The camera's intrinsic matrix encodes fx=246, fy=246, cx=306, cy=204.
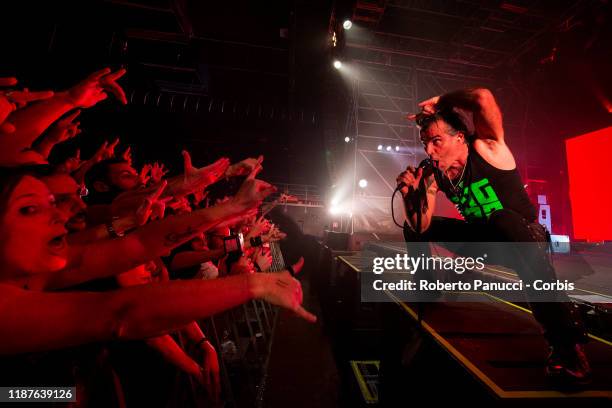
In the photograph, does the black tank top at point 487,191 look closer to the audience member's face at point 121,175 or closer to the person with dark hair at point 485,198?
the person with dark hair at point 485,198

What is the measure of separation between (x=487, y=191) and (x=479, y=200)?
79 millimetres

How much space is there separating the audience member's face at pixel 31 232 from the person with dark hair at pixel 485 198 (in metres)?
2.03

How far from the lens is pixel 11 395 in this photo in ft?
3.49

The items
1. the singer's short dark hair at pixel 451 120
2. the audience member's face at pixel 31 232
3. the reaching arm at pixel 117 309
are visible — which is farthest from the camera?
the singer's short dark hair at pixel 451 120

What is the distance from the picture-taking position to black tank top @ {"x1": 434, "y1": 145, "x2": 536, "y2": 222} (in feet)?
4.92

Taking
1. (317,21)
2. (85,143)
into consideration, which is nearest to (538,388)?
(317,21)

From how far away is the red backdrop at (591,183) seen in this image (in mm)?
6918

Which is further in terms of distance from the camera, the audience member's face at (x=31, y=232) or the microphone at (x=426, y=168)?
the microphone at (x=426, y=168)

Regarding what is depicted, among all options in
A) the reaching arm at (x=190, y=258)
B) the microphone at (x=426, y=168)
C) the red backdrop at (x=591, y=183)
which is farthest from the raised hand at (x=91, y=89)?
the red backdrop at (x=591, y=183)

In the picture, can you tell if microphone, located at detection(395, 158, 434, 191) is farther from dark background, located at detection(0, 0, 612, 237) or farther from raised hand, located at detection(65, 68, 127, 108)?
dark background, located at detection(0, 0, 612, 237)

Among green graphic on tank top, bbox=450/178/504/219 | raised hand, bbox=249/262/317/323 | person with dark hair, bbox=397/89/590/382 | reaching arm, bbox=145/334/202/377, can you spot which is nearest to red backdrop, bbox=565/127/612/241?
person with dark hair, bbox=397/89/590/382

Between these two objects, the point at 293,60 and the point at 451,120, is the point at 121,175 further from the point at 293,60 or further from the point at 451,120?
the point at 293,60

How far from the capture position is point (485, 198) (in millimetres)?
1602

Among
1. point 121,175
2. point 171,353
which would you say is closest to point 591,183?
point 171,353
